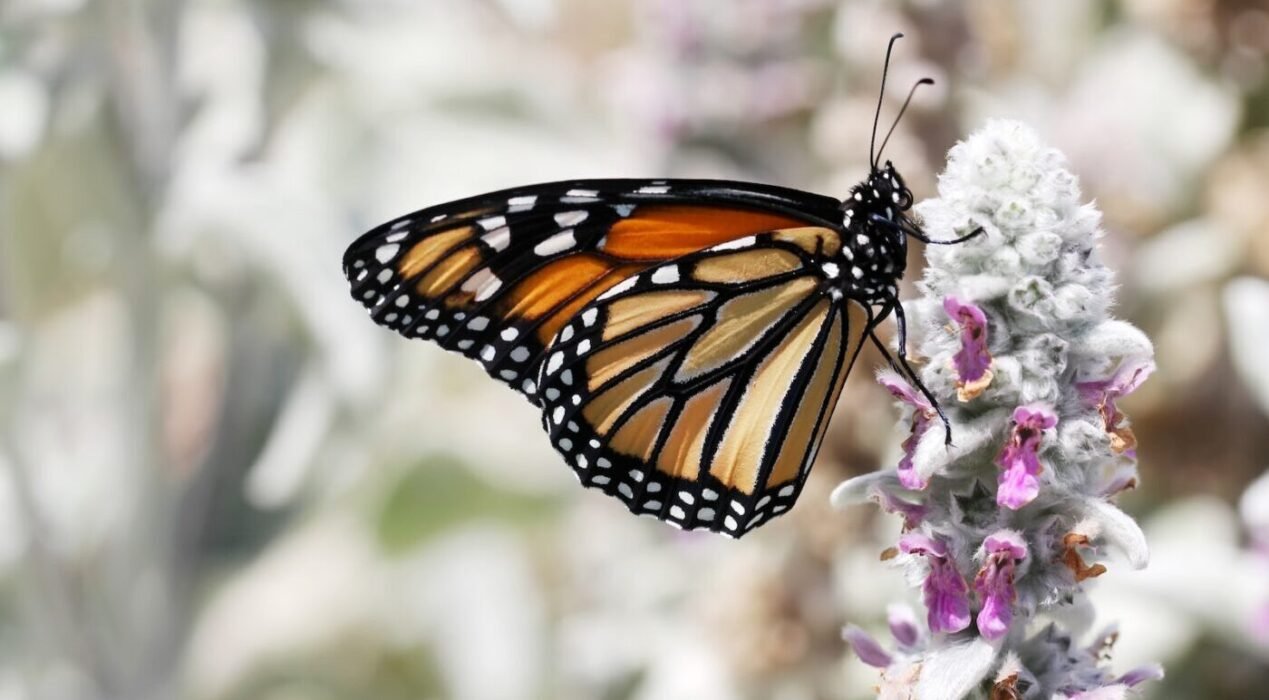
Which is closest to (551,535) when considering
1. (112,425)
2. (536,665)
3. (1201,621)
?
(536,665)

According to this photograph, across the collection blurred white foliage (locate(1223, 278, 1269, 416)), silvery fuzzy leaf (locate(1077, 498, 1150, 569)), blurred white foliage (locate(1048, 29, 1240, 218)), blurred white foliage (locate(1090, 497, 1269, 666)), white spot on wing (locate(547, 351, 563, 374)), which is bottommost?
silvery fuzzy leaf (locate(1077, 498, 1150, 569))

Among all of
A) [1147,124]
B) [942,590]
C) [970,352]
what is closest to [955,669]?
[942,590]

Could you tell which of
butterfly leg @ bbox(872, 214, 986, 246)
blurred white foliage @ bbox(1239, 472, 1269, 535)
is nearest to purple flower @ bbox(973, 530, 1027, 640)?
butterfly leg @ bbox(872, 214, 986, 246)

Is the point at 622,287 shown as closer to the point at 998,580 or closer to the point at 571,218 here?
the point at 571,218

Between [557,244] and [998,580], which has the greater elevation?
[557,244]

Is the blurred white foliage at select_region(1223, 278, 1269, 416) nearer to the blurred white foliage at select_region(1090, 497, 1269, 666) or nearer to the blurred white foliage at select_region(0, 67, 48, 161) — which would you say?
the blurred white foliage at select_region(1090, 497, 1269, 666)

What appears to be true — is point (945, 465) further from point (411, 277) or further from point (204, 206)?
point (204, 206)
